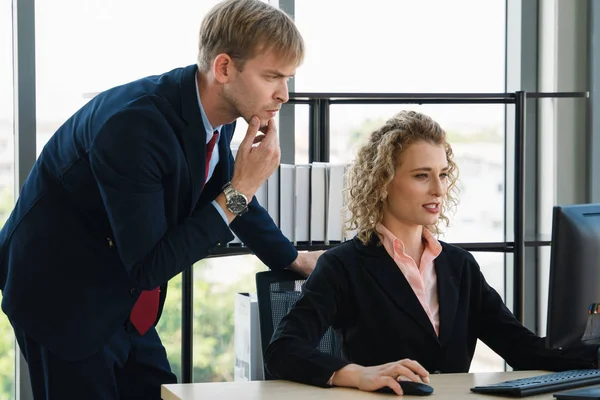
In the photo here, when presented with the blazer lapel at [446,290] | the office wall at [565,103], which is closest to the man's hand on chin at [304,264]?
→ the blazer lapel at [446,290]

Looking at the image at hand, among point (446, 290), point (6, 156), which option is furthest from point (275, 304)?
point (6, 156)

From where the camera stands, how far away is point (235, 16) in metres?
1.81

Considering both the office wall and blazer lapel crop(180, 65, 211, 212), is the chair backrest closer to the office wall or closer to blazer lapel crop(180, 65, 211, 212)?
blazer lapel crop(180, 65, 211, 212)

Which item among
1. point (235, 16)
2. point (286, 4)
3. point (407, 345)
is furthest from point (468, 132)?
point (235, 16)

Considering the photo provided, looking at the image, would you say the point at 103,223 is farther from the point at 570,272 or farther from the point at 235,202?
the point at 570,272

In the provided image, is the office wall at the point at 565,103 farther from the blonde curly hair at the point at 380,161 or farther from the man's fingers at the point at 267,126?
the man's fingers at the point at 267,126

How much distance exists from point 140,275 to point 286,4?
5.75 ft

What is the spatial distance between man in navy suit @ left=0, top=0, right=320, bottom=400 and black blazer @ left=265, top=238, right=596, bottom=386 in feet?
0.99

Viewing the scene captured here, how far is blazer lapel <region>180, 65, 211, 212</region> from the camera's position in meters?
1.84

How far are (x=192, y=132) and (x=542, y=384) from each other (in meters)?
0.88

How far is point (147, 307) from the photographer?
2016 millimetres

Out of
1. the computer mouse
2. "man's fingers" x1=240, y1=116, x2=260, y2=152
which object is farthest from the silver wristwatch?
the computer mouse

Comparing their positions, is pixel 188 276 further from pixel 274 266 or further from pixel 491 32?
pixel 491 32

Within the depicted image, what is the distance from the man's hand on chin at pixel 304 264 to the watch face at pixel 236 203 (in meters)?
0.39
